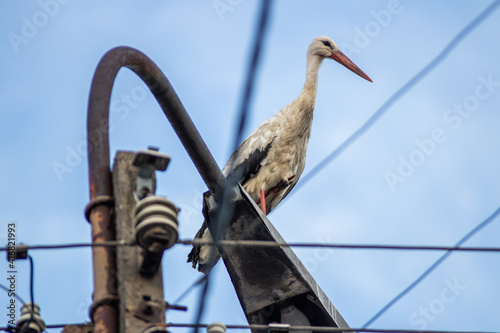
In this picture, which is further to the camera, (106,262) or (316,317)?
(316,317)

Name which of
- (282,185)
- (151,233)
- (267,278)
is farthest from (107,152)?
(282,185)

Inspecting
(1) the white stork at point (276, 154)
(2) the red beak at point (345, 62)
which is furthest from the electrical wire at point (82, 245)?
(2) the red beak at point (345, 62)

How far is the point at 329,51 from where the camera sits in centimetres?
1305

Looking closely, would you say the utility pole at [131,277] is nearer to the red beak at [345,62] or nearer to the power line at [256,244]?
the power line at [256,244]

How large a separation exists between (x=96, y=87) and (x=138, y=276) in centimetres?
110

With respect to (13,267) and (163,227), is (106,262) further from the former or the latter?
(13,267)

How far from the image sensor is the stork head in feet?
42.7

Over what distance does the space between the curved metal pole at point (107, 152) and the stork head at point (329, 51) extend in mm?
7873

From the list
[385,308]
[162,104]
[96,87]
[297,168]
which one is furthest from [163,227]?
[297,168]

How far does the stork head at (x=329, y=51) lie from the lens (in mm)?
13008

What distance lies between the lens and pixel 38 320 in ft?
12.6

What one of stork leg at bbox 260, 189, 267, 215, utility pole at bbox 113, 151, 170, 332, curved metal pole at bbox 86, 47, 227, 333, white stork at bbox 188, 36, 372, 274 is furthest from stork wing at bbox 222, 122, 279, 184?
utility pole at bbox 113, 151, 170, 332

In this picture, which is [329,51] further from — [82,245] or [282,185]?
[82,245]

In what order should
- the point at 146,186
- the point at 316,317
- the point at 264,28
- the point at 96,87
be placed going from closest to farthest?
the point at 264,28 → the point at 146,186 → the point at 96,87 → the point at 316,317
